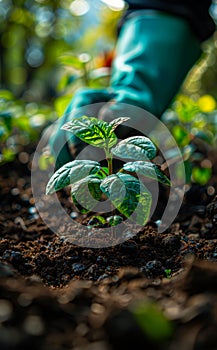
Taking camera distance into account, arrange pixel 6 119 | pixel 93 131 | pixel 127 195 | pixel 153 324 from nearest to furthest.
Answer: pixel 153 324 < pixel 127 195 < pixel 93 131 < pixel 6 119

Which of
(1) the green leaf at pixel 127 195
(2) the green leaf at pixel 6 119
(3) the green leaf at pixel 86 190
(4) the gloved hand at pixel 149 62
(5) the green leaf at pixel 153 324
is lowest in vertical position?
(2) the green leaf at pixel 6 119

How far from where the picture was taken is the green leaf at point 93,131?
1.05 metres

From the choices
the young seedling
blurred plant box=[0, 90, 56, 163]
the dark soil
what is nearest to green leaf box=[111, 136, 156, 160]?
the young seedling

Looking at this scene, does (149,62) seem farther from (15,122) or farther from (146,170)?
(146,170)

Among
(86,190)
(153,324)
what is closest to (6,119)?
(86,190)

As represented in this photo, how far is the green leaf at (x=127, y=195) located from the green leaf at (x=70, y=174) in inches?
2.2

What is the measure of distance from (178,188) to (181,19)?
71cm

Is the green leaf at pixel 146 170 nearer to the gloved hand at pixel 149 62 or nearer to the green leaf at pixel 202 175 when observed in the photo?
the gloved hand at pixel 149 62

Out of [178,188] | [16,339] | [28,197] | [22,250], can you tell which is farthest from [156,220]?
[16,339]

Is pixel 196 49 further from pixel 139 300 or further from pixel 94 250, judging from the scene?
pixel 139 300

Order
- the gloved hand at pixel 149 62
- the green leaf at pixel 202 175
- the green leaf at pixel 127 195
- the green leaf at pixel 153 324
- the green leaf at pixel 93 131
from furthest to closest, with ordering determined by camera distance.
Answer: the green leaf at pixel 202 175, the gloved hand at pixel 149 62, the green leaf at pixel 93 131, the green leaf at pixel 127 195, the green leaf at pixel 153 324

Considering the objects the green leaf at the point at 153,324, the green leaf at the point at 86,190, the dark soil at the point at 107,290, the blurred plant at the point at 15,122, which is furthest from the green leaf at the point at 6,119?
the green leaf at the point at 153,324

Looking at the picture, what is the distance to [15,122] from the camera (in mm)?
1726

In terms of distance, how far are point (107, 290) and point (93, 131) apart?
40 cm
